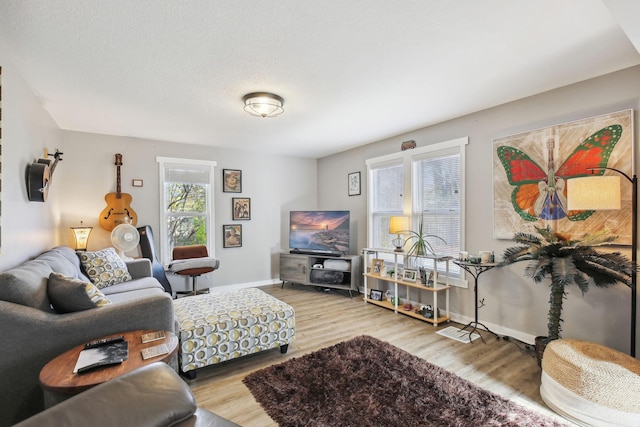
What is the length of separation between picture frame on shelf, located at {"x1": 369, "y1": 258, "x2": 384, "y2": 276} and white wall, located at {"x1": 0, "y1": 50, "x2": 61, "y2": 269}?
3.77 m

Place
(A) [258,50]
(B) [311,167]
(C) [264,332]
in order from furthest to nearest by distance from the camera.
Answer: (B) [311,167]
(C) [264,332]
(A) [258,50]

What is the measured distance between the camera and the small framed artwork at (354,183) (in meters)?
5.01

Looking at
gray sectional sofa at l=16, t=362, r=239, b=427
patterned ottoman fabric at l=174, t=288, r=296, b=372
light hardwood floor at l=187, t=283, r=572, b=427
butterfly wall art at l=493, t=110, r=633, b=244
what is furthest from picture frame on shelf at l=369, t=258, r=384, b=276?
gray sectional sofa at l=16, t=362, r=239, b=427

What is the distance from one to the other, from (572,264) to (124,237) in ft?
15.2

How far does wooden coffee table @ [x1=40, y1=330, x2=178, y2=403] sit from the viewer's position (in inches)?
52.1

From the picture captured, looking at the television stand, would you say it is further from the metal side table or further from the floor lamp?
the floor lamp

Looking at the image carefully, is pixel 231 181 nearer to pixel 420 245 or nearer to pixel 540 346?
pixel 420 245

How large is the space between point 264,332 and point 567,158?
310 cm

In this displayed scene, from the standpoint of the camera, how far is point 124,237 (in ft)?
12.4

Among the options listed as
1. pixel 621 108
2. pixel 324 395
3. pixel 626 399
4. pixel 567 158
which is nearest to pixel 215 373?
pixel 324 395

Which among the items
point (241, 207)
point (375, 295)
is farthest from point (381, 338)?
point (241, 207)

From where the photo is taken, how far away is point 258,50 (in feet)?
6.71

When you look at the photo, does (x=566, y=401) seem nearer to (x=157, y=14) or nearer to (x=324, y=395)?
(x=324, y=395)

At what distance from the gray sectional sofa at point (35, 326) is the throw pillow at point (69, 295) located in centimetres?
3
